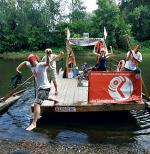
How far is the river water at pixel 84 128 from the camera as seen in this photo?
11695 millimetres

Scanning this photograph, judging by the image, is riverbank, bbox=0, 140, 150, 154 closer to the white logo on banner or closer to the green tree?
the white logo on banner

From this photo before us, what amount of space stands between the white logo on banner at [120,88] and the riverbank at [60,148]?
7.70ft

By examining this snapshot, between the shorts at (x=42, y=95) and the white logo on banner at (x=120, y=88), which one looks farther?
the white logo on banner at (x=120, y=88)

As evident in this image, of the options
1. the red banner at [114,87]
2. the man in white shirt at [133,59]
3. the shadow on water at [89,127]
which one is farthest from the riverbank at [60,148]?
the man in white shirt at [133,59]

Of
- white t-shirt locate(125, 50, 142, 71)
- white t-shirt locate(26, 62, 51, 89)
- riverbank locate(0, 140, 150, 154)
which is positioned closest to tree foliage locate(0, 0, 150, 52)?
white t-shirt locate(125, 50, 142, 71)

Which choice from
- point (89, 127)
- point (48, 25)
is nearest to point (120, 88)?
point (89, 127)

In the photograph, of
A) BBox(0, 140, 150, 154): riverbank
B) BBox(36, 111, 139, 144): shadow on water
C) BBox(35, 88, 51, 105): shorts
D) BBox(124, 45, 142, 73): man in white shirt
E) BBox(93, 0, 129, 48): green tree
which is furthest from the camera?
BBox(93, 0, 129, 48): green tree

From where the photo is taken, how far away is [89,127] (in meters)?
13.2

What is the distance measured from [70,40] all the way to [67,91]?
6914 millimetres

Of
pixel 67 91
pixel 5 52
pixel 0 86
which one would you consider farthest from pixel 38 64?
pixel 5 52

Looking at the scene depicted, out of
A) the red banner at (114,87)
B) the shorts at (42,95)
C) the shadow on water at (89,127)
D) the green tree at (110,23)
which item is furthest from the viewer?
the green tree at (110,23)

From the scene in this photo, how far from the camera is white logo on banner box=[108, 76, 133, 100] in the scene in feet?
42.5

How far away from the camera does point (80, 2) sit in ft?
312

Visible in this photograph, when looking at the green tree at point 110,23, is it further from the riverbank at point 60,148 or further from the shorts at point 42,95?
the riverbank at point 60,148
